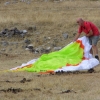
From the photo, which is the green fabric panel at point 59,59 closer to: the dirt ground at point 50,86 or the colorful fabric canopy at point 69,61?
the colorful fabric canopy at point 69,61

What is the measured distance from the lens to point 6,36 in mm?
23172

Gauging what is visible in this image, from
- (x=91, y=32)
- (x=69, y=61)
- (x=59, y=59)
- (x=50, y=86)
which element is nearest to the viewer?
(x=50, y=86)

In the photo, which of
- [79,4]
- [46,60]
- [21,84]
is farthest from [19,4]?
[21,84]

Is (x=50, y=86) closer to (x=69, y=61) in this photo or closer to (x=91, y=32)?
(x=69, y=61)

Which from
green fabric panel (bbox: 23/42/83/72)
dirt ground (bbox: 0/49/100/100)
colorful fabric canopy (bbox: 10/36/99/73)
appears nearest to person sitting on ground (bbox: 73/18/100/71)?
colorful fabric canopy (bbox: 10/36/99/73)

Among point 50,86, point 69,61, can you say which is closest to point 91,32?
point 69,61

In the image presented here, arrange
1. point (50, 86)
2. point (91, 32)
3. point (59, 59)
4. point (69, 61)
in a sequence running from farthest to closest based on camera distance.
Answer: point (91, 32), point (59, 59), point (69, 61), point (50, 86)

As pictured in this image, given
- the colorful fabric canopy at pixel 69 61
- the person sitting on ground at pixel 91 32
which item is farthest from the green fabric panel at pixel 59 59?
the person sitting on ground at pixel 91 32

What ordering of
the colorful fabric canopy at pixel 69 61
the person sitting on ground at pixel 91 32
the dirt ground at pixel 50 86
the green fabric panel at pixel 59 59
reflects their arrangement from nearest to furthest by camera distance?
the dirt ground at pixel 50 86 → the colorful fabric canopy at pixel 69 61 → the green fabric panel at pixel 59 59 → the person sitting on ground at pixel 91 32

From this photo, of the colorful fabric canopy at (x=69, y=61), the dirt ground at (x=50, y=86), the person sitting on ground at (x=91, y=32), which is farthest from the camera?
the person sitting on ground at (x=91, y=32)

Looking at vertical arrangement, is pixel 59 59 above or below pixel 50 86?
below

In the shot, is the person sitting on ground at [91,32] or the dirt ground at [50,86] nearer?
the dirt ground at [50,86]

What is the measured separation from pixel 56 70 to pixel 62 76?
806mm

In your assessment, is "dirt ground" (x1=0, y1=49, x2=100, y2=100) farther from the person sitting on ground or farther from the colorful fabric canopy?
the person sitting on ground
